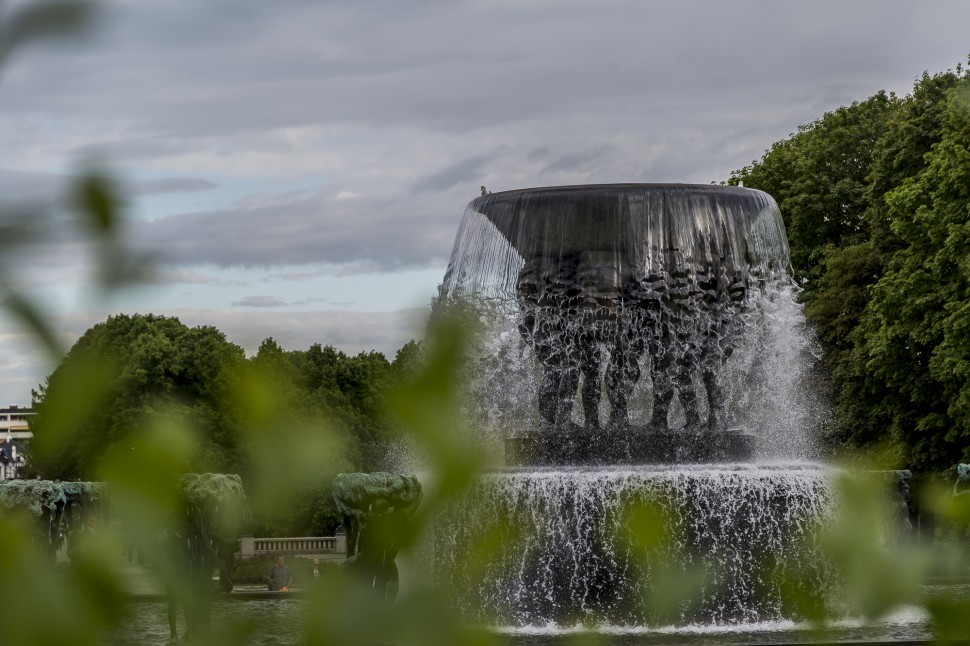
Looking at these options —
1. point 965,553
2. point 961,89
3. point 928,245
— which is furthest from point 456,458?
point 928,245

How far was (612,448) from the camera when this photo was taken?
56.3ft

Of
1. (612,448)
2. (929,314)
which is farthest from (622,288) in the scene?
(929,314)

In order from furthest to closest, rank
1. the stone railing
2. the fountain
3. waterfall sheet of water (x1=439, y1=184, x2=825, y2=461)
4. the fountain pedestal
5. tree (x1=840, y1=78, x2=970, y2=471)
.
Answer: tree (x1=840, y1=78, x2=970, y2=471) → waterfall sheet of water (x1=439, y1=184, x2=825, y2=461) → the fountain pedestal → the fountain → the stone railing

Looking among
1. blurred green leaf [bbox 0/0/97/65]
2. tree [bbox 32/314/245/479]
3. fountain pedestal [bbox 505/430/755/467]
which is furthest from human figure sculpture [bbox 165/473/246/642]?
fountain pedestal [bbox 505/430/755/467]

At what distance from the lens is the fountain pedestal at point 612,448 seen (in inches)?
673

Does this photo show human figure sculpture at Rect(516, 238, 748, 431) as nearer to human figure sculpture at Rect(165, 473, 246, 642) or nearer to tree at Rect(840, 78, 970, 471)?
tree at Rect(840, 78, 970, 471)

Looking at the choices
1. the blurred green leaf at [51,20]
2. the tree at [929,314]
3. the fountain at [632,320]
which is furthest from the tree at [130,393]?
the tree at [929,314]

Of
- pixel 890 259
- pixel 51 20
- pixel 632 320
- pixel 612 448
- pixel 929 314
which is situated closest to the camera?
pixel 51 20

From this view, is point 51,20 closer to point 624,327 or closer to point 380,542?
point 380,542

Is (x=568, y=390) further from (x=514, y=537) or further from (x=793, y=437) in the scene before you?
(x=514, y=537)

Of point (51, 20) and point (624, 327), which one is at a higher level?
point (624, 327)

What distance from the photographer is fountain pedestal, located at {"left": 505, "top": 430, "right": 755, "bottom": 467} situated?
56.1ft

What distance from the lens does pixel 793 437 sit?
23359mm

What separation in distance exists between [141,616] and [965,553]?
1.35 meters
